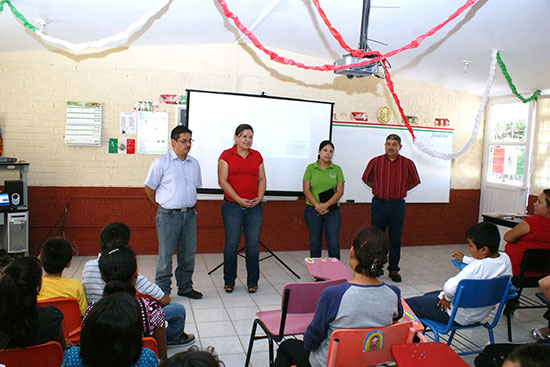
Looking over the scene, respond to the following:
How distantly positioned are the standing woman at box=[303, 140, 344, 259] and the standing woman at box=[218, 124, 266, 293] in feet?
2.16

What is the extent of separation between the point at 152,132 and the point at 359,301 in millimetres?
4084

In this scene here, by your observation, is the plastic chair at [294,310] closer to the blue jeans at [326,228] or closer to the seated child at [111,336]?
the seated child at [111,336]

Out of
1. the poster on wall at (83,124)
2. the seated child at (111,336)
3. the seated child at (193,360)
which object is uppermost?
the poster on wall at (83,124)

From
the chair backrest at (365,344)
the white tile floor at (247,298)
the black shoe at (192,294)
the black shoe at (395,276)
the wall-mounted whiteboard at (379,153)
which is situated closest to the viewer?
the chair backrest at (365,344)

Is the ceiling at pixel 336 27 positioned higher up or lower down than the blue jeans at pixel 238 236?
higher up

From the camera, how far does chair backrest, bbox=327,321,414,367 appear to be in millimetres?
1779

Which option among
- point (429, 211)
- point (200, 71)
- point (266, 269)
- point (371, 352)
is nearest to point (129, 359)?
point (371, 352)

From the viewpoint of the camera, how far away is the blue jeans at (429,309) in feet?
9.07

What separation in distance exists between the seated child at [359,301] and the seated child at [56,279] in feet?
4.02

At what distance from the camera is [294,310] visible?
2.44 metres

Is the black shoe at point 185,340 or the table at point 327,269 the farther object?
the black shoe at point 185,340

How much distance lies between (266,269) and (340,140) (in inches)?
81.8

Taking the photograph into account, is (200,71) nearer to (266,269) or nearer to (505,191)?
(266,269)

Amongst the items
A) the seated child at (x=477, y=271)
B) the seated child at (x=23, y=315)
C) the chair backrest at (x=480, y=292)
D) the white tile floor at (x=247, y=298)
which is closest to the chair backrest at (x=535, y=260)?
the white tile floor at (x=247, y=298)
